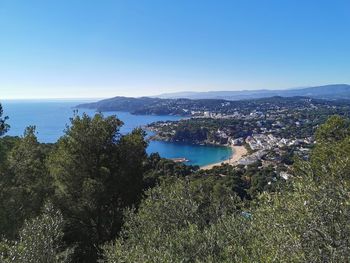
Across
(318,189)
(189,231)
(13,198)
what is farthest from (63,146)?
(318,189)

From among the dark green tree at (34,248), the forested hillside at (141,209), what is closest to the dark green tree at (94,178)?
the forested hillside at (141,209)

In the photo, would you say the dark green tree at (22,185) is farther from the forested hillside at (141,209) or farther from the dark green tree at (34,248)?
the dark green tree at (34,248)

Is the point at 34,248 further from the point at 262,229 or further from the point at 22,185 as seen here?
the point at 22,185

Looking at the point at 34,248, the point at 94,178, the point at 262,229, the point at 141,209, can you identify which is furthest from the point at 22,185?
the point at 262,229

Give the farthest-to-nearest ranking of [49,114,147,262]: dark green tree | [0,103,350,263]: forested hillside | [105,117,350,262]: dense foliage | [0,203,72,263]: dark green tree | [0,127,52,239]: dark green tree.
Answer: [49,114,147,262]: dark green tree → [0,127,52,239]: dark green tree → [0,203,72,263]: dark green tree → [0,103,350,263]: forested hillside → [105,117,350,262]: dense foliage

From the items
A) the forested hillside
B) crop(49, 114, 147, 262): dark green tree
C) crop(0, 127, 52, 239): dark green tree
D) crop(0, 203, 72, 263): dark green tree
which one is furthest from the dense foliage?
crop(49, 114, 147, 262): dark green tree

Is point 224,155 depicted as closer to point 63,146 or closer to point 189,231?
point 63,146

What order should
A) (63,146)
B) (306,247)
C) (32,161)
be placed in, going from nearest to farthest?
(306,247) < (32,161) < (63,146)

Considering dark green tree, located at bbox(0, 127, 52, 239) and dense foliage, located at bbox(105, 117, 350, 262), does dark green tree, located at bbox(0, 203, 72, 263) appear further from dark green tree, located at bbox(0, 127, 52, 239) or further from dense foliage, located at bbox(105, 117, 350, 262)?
dark green tree, located at bbox(0, 127, 52, 239)
